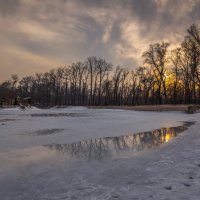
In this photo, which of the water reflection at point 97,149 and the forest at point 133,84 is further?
the forest at point 133,84

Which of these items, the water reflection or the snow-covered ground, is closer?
the snow-covered ground

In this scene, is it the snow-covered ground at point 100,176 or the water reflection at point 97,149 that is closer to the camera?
the snow-covered ground at point 100,176

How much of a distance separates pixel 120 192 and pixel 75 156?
3892 mm

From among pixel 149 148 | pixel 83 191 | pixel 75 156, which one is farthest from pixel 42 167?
pixel 149 148

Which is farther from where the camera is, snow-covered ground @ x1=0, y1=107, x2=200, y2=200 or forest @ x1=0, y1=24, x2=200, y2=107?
forest @ x1=0, y1=24, x2=200, y2=107

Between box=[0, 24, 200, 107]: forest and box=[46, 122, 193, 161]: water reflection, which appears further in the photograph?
box=[0, 24, 200, 107]: forest

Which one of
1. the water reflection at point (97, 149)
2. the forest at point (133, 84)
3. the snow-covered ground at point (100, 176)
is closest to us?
the snow-covered ground at point (100, 176)

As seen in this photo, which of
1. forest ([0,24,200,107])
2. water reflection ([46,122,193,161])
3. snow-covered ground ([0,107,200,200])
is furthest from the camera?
forest ([0,24,200,107])

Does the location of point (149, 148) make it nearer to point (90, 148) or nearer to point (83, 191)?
point (90, 148)

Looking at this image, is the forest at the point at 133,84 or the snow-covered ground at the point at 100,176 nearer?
the snow-covered ground at the point at 100,176

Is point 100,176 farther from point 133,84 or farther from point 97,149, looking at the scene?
point 133,84

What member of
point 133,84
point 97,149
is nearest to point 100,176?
point 97,149

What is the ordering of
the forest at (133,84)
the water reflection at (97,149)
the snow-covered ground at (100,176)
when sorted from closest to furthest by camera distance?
the snow-covered ground at (100,176) < the water reflection at (97,149) < the forest at (133,84)

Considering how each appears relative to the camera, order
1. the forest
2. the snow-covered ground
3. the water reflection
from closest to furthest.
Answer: the snow-covered ground
the water reflection
the forest
